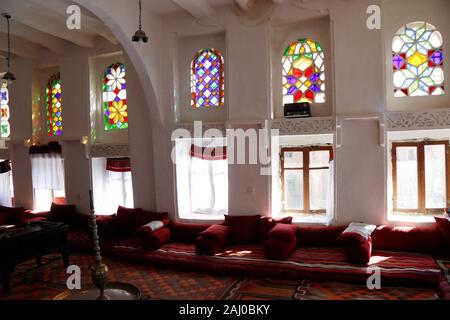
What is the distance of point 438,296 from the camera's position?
4422 mm

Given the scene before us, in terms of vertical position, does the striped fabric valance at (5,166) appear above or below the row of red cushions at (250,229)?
above

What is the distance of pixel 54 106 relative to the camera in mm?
9156

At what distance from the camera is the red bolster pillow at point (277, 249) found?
220 inches

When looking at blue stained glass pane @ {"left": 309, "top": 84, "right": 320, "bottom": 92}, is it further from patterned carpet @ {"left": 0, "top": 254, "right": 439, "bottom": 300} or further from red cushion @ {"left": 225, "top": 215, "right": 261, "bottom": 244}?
patterned carpet @ {"left": 0, "top": 254, "right": 439, "bottom": 300}

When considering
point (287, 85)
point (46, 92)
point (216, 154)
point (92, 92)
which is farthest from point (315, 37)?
point (46, 92)

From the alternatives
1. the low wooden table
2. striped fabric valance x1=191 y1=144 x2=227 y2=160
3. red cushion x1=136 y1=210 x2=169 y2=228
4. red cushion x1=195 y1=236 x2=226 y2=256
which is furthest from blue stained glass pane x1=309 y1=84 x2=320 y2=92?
the low wooden table

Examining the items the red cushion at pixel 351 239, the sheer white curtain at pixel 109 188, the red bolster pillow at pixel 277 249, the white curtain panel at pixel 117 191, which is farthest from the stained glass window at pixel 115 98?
the red cushion at pixel 351 239

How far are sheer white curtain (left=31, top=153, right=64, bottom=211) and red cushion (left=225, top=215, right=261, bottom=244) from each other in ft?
17.0

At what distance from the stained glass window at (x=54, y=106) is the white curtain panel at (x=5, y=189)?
225cm

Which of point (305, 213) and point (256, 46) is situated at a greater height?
point (256, 46)

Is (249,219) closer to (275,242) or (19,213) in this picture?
(275,242)

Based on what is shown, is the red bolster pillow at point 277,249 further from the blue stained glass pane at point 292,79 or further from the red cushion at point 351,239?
the blue stained glass pane at point 292,79

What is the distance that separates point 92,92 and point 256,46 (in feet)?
14.1

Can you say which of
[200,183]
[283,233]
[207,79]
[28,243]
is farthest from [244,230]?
[28,243]
